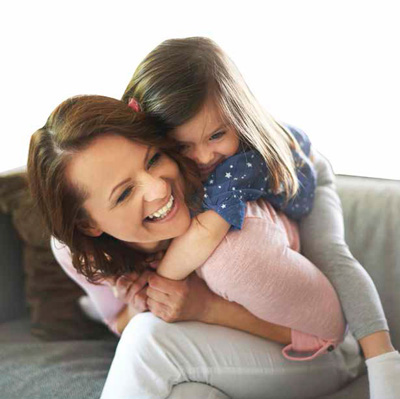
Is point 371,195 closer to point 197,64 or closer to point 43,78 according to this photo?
point 197,64

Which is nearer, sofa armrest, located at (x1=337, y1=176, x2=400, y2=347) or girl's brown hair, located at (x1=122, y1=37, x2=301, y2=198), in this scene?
girl's brown hair, located at (x1=122, y1=37, x2=301, y2=198)

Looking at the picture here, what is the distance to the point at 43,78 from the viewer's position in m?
1.21

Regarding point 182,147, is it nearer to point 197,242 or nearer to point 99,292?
point 197,242

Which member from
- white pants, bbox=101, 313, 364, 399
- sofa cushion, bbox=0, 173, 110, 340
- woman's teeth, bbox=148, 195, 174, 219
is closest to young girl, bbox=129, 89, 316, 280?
woman's teeth, bbox=148, 195, 174, 219

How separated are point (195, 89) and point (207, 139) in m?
0.07

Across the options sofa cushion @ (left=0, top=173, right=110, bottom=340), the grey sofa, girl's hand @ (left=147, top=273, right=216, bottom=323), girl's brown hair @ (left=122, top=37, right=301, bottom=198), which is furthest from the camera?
sofa cushion @ (left=0, top=173, right=110, bottom=340)

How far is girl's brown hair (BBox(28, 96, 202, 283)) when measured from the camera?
2.49 ft

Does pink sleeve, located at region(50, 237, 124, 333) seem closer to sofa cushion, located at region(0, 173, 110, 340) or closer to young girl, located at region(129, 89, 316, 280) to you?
sofa cushion, located at region(0, 173, 110, 340)

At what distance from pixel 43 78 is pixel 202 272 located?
0.60 meters

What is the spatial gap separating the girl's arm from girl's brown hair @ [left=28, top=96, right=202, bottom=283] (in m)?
0.03

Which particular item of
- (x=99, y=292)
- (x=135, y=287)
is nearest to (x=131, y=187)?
(x=135, y=287)

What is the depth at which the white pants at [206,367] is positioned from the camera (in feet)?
2.76

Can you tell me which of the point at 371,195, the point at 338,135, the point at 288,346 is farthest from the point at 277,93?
the point at 288,346

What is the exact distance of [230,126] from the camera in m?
0.79
